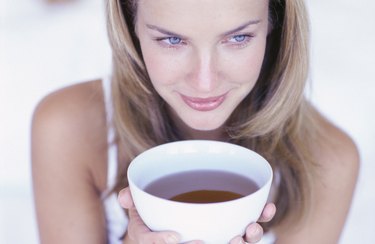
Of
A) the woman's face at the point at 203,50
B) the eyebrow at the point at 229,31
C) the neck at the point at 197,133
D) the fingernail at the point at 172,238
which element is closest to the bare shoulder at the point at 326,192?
the neck at the point at 197,133

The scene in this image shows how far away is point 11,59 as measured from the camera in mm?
1676

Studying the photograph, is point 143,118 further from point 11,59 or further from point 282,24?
point 11,59

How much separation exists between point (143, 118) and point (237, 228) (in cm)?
48

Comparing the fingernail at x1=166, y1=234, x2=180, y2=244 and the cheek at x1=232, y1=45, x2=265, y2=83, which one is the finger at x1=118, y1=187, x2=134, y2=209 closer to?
the fingernail at x1=166, y1=234, x2=180, y2=244

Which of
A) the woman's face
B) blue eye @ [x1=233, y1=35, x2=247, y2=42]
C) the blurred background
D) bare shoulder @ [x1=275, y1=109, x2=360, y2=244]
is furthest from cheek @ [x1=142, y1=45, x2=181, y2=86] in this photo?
the blurred background

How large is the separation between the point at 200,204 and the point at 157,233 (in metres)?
0.08

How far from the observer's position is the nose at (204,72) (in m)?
0.84

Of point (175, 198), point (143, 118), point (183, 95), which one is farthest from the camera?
point (143, 118)

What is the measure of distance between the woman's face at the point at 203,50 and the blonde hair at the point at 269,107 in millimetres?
62

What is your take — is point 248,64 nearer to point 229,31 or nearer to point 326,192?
point 229,31

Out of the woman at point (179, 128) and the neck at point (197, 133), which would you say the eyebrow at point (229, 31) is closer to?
the woman at point (179, 128)

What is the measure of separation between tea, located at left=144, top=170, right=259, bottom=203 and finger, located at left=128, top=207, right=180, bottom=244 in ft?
0.16

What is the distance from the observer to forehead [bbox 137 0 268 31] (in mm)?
800

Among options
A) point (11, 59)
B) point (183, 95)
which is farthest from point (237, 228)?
point (11, 59)
